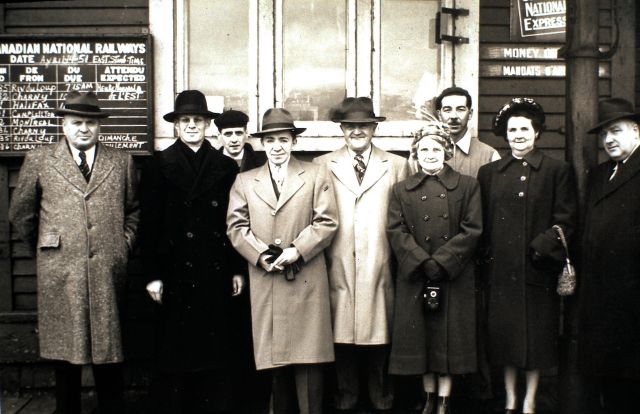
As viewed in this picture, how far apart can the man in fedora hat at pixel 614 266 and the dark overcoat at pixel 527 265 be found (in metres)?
0.17

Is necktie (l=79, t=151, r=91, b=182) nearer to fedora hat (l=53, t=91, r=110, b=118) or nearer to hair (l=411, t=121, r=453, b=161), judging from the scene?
fedora hat (l=53, t=91, r=110, b=118)

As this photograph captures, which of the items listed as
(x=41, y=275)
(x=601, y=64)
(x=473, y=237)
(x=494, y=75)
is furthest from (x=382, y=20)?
(x=41, y=275)

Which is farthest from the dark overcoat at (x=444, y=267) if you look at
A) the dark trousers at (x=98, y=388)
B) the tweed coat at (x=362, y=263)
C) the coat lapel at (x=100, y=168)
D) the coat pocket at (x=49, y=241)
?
the coat pocket at (x=49, y=241)

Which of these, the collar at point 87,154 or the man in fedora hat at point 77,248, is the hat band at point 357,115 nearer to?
the man in fedora hat at point 77,248

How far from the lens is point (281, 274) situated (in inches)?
177

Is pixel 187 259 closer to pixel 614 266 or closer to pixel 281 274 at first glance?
pixel 281 274

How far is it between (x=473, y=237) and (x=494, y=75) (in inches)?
75.7

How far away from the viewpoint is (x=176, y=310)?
15.1ft

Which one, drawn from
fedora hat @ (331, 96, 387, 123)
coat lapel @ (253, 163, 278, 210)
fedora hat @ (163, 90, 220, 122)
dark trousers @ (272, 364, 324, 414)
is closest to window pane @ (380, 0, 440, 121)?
fedora hat @ (331, 96, 387, 123)

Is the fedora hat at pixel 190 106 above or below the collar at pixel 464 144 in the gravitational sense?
above

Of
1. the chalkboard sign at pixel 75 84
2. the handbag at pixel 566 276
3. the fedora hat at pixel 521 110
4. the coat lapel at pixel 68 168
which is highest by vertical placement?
the chalkboard sign at pixel 75 84

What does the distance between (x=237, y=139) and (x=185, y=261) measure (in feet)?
3.47

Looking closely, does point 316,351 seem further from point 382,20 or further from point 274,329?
point 382,20

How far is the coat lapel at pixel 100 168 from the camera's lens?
15.0 feet
